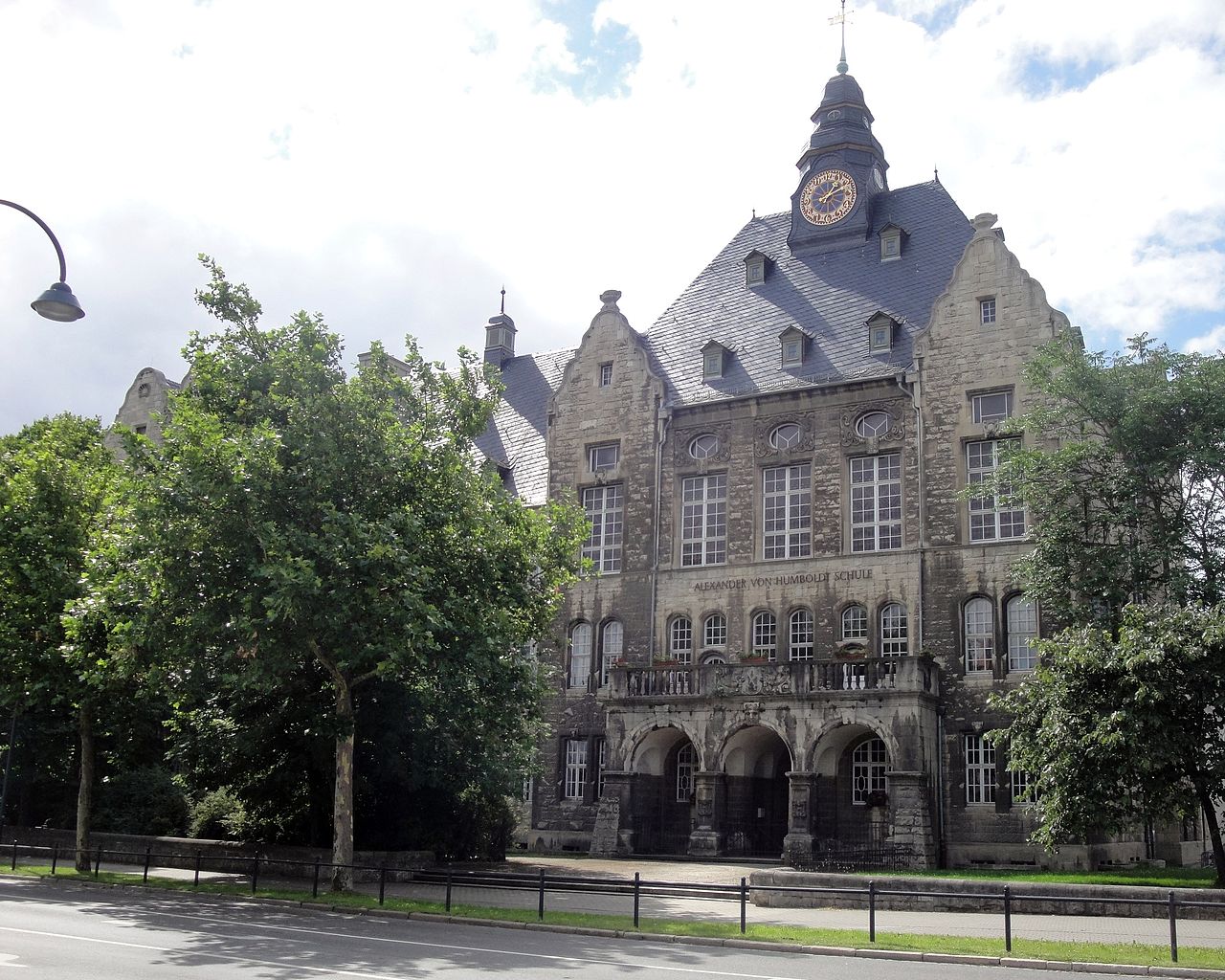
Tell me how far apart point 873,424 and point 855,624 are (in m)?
6.29

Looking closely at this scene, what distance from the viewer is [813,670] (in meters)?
34.0

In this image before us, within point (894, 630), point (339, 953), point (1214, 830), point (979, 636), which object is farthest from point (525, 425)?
point (339, 953)

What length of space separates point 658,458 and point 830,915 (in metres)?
22.2

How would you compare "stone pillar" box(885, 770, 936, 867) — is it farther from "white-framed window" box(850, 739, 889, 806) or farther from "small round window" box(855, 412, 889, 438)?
"small round window" box(855, 412, 889, 438)

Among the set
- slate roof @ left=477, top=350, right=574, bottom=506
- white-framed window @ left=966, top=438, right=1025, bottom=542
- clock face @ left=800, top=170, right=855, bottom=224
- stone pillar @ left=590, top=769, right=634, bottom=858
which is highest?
clock face @ left=800, top=170, right=855, bottom=224

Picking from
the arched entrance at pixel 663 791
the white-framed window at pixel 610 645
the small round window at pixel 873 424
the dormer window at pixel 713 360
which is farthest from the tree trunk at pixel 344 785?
the dormer window at pixel 713 360

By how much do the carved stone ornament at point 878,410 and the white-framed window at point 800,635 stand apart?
5537mm

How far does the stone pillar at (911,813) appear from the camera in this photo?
31.7m

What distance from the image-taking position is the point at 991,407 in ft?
119

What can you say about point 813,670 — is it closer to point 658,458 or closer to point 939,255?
point 658,458

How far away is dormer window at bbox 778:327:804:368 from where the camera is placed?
40562mm

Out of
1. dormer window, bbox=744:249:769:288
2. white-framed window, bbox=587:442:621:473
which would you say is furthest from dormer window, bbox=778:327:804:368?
white-framed window, bbox=587:442:621:473

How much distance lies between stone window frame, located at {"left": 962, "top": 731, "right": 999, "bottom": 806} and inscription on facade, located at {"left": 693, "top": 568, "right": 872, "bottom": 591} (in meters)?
5.67

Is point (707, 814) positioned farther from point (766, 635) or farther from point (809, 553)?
point (809, 553)
